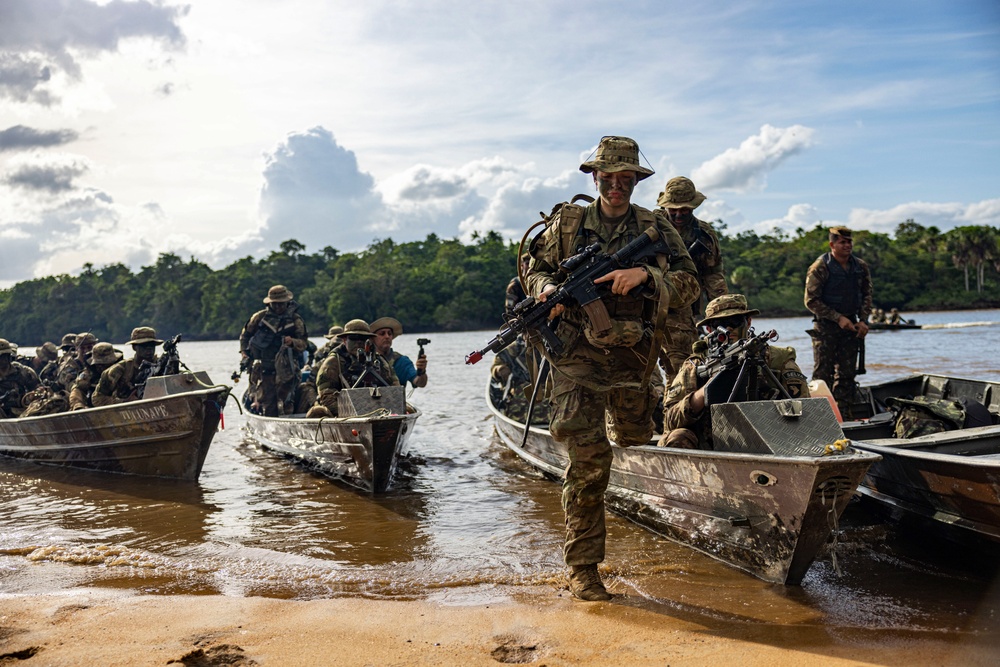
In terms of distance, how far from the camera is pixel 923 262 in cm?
6806

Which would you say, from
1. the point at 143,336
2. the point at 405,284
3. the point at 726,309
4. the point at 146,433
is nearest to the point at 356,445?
the point at 146,433

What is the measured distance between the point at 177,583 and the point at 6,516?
12.7ft

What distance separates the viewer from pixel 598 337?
4.59m

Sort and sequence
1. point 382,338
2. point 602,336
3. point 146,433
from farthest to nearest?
point 382,338, point 146,433, point 602,336

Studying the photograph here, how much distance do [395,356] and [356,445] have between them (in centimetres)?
225

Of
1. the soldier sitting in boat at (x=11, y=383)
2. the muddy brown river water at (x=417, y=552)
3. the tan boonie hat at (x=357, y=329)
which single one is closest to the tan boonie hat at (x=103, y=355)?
the muddy brown river water at (x=417, y=552)

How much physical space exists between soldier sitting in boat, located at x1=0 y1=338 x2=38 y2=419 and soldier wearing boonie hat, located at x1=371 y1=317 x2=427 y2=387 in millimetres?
6213

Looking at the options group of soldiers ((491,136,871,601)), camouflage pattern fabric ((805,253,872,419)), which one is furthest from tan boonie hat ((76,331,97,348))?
camouflage pattern fabric ((805,253,872,419))

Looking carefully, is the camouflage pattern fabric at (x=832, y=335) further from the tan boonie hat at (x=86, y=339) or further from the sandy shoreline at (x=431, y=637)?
the tan boonie hat at (x=86, y=339)

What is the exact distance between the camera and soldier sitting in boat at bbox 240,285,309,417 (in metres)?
12.5

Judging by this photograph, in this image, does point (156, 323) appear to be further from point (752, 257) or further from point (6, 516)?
point (6, 516)

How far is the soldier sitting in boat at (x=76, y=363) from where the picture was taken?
1346 centimetres

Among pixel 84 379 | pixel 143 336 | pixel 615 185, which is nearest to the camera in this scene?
pixel 615 185

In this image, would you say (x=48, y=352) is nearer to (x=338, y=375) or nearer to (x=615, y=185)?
(x=338, y=375)
